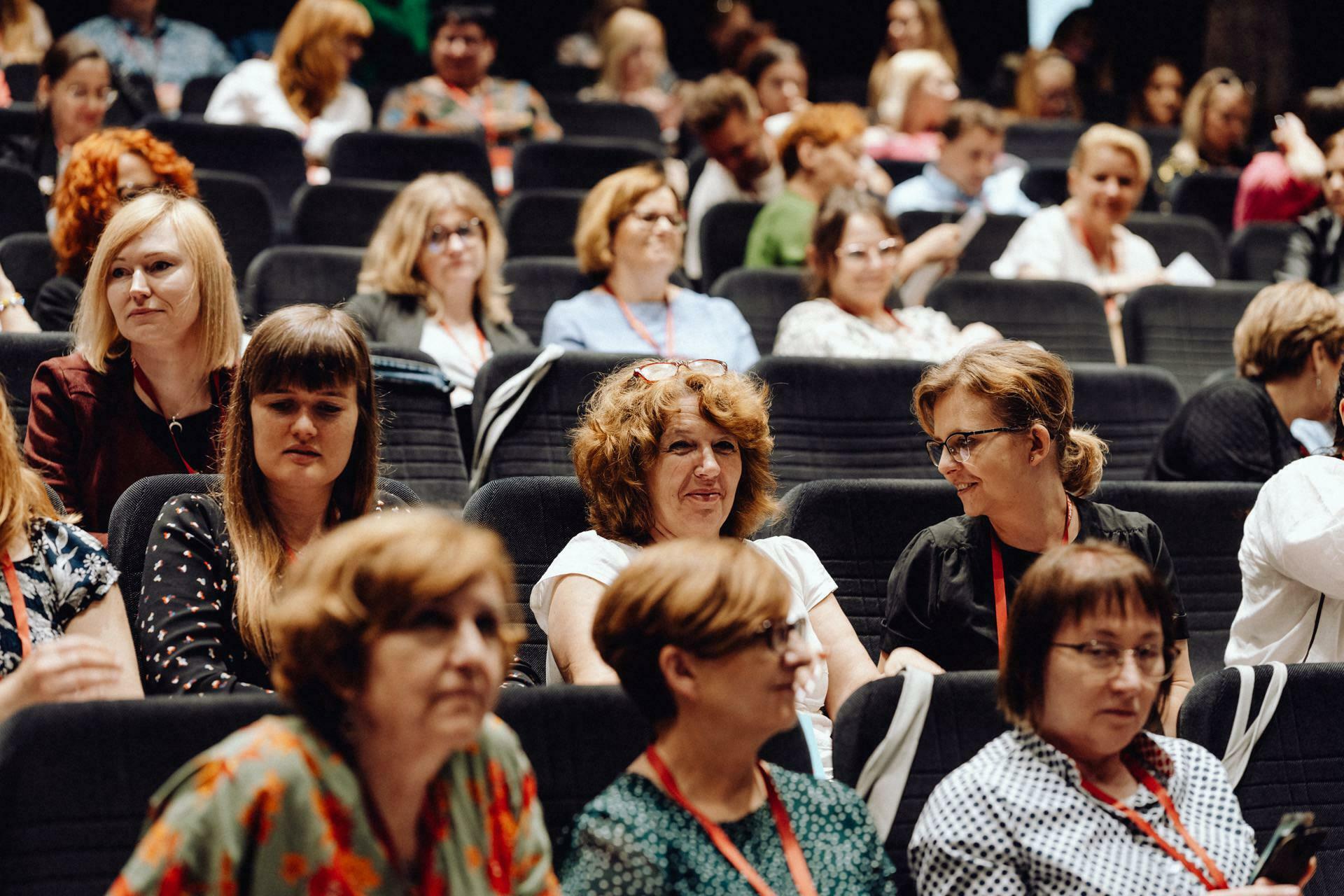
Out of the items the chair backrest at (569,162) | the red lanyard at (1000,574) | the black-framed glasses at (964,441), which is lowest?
the red lanyard at (1000,574)

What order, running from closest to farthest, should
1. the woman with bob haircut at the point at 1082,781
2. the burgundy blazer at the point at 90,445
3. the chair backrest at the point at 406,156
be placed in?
1. the woman with bob haircut at the point at 1082,781
2. the burgundy blazer at the point at 90,445
3. the chair backrest at the point at 406,156

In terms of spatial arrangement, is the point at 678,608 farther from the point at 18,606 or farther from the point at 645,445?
the point at 18,606

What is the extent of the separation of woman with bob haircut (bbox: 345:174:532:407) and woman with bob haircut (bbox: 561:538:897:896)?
1.92 metres

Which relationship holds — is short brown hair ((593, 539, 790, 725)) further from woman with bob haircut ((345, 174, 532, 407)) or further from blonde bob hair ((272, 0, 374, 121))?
blonde bob hair ((272, 0, 374, 121))

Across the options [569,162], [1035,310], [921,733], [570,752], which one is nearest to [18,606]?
[570,752]

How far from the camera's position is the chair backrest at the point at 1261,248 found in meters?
4.75

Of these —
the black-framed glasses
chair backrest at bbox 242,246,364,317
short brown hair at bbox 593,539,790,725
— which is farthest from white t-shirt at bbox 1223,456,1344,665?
chair backrest at bbox 242,246,364,317

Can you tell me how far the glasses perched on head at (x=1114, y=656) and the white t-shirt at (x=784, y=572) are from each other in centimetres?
39

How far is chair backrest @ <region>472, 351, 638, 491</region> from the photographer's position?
9.46 ft

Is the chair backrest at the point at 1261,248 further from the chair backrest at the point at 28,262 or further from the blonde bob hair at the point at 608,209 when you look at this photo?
the chair backrest at the point at 28,262

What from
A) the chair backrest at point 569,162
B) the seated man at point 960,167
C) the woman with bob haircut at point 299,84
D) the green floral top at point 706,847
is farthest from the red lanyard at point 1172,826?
the woman with bob haircut at point 299,84

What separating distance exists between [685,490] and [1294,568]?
88 cm

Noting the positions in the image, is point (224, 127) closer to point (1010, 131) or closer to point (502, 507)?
point (502, 507)

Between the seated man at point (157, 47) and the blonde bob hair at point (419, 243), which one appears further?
the seated man at point (157, 47)
